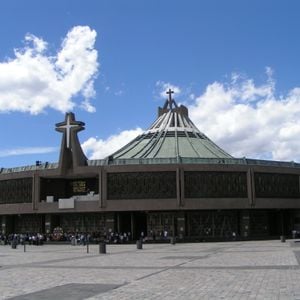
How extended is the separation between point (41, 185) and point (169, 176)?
1844 cm

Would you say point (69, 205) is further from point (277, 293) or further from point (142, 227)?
point (277, 293)

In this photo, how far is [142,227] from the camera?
255 feet

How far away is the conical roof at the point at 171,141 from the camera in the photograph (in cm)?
8300

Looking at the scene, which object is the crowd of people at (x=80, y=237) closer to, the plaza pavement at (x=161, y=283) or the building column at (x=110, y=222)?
the building column at (x=110, y=222)

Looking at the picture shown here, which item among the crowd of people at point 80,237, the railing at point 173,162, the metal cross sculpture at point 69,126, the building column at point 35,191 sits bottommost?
the crowd of people at point 80,237

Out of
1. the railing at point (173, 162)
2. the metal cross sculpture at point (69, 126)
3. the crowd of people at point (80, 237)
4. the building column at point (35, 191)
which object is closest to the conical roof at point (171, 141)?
the railing at point (173, 162)

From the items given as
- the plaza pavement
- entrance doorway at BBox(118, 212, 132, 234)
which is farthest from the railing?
the plaza pavement

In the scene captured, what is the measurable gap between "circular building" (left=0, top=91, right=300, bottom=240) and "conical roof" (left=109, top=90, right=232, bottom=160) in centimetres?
910

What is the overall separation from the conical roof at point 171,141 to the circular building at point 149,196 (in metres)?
9.10

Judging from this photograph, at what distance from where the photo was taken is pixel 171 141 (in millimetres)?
88062

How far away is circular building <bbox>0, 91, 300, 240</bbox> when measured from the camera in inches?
2707

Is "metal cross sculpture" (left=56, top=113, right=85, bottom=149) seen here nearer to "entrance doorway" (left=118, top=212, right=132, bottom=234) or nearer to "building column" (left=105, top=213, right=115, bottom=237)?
"building column" (left=105, top=213, right=115, bottom=237)

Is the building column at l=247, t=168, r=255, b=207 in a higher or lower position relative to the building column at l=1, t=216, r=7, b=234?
higher

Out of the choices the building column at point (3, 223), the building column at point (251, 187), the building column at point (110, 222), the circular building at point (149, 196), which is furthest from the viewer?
the building column at point (3, 223)
